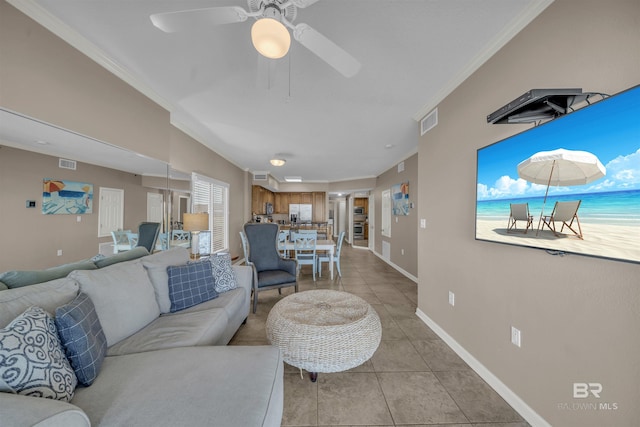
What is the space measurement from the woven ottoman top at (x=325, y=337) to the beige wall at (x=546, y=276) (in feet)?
3.10

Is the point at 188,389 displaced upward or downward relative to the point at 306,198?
downward

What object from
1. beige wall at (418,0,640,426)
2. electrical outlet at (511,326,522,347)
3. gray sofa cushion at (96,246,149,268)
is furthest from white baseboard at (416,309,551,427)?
gray sofa cushion at (96,246,149,268)

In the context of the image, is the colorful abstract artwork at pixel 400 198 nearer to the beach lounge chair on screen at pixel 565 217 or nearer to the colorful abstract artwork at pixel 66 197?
the beach lounge chair on screen at pixel 565 217

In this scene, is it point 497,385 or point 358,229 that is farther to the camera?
point 358,229

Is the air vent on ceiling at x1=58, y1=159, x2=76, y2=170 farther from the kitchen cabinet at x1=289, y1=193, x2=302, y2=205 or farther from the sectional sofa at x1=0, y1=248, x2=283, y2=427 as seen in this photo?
the kitchen cabinet at x1=289, y1=193, x2=302, y2=205

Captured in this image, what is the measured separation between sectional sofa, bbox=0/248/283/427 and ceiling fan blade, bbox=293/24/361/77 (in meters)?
1.84

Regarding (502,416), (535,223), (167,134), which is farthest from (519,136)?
(167,134)

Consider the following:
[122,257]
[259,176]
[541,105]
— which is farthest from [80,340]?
[259,176]

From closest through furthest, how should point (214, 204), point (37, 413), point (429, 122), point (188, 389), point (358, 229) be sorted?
point (37, 413) → point (188, 389) → point (429, 122) → point (214, 204) → point (358, 229)

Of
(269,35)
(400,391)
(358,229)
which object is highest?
(269,35)

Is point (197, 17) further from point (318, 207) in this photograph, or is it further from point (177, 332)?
point (318, 207)

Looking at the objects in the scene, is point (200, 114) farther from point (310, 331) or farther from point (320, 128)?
point (310, 331)

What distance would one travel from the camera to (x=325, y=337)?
5.34 ft

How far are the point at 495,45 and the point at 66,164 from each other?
3.50 m
